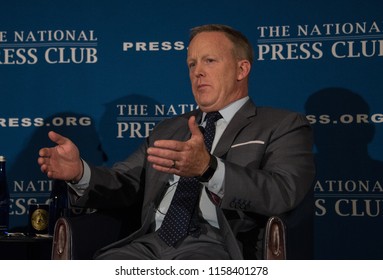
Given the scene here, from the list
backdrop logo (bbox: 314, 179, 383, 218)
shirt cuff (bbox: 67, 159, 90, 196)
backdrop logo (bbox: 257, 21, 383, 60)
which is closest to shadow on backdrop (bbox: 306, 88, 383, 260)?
backdrop logo (bbox: 314, 179, 383, 218)

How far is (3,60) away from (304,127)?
2.14 metres

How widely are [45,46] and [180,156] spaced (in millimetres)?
2142

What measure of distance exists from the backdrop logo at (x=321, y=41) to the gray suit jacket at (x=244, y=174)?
916 mm

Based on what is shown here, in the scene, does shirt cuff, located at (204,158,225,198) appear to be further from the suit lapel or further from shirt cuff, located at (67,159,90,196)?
shirt cuff, located at (67,159,90,196)

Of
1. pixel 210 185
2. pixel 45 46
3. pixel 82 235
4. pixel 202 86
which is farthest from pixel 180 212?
pixel 45 46

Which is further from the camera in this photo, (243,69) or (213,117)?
(243,69)

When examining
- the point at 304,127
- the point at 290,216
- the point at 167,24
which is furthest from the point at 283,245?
the point at 167,24

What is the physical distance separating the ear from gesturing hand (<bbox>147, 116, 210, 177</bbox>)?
0.84 meters

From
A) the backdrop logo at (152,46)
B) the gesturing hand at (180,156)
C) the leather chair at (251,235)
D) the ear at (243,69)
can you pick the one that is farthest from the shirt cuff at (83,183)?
the backdrop logo at (152,46)

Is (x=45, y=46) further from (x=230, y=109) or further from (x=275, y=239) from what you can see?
(x=275, y=239)

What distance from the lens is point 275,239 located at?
2.60m

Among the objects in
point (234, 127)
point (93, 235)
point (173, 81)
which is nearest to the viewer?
point (93, 235)

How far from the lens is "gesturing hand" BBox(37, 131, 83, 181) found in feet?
9.20

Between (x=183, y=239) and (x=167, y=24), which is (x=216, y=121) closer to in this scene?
(x=183, y=239)
